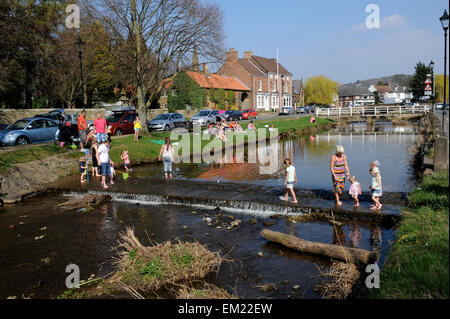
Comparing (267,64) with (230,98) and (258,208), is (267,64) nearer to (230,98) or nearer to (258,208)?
(230,98)

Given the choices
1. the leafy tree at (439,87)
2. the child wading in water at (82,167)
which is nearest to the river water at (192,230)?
the child wading in water at (82,167)

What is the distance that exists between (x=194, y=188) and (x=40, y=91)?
3294 cm

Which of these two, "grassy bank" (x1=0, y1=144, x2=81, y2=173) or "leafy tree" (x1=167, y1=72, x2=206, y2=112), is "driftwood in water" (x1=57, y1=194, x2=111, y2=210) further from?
"leafy tree" (x1=167, y1=72, x2=206, y2=112)

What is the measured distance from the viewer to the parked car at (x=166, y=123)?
32.3m

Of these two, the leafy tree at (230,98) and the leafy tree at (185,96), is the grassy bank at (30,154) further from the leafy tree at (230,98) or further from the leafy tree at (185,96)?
the leafy tree at (230,98)

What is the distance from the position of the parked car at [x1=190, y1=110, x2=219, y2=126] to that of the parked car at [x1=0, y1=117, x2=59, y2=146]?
17294 mm

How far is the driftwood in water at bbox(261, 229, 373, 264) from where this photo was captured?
7.61 meters

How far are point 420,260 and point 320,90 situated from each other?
343 ft

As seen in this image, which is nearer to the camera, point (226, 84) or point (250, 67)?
point (226, 84)

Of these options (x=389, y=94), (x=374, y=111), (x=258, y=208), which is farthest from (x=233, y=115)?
(x=389, y=94)

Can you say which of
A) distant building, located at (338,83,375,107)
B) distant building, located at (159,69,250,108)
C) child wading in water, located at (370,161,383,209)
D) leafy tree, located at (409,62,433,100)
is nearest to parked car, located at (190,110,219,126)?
A: distant building, located at (159,69,250,108)

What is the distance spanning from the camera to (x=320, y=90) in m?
105

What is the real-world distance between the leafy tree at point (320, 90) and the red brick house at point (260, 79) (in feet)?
57.5

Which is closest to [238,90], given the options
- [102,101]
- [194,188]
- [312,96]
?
[102,101]
